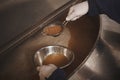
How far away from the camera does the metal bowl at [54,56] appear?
1229 mm

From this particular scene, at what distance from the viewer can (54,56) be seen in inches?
50.1

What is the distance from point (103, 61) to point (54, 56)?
0.28m

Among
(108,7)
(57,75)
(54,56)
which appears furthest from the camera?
(54,56)

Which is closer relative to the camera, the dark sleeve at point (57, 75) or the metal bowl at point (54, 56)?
the dark sleeve at point (57, 75)

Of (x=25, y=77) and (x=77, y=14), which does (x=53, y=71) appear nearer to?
(x=25, y=77)

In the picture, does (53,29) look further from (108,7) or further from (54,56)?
(108,7)

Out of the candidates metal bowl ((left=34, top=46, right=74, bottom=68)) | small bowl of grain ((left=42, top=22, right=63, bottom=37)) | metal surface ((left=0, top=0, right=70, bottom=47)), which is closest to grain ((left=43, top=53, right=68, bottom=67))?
metal bowl ((left=34, top=46, right=74, bottom=68))

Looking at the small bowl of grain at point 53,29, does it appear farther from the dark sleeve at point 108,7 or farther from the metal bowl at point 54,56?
the dark sleeve at point 108,7

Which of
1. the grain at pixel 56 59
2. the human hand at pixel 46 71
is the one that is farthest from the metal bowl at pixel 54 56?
the human hand at pixel 46 71

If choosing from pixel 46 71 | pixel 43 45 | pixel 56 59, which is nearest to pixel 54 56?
pixel 56 59

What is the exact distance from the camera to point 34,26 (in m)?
1.39

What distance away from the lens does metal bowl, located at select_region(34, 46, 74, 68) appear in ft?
4.03

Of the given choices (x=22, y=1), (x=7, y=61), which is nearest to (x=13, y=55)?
(x=7, y=61)

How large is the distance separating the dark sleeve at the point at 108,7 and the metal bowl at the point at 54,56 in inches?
10.4
